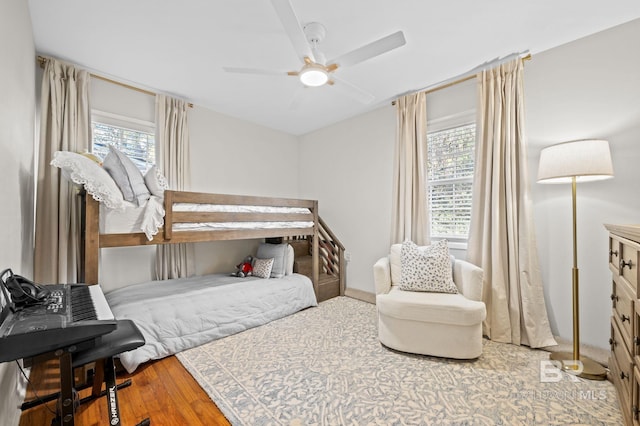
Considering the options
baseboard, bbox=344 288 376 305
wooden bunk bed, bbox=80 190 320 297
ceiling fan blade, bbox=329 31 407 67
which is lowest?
baseboard, bbox=344 288 376 305

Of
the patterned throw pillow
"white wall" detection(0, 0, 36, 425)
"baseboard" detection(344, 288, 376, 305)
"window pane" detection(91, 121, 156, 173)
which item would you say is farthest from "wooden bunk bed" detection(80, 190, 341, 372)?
the patterned throw pillow

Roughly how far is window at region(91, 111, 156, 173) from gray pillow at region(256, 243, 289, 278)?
168cm

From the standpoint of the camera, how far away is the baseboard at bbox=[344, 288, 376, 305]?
354 cm

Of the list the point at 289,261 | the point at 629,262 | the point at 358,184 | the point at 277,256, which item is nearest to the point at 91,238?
the point at 277,256

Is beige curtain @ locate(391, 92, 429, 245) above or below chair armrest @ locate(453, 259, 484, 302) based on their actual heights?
above

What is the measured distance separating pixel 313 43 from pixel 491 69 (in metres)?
1.73

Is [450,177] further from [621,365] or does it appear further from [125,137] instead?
[125,137]

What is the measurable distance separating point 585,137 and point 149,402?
368 centimetres

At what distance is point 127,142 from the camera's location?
2971 millimetres

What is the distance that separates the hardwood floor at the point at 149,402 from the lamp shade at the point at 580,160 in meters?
2.68

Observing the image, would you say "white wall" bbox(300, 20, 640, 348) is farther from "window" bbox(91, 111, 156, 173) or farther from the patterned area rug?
"window" bbox(91, 111, 156, 173)

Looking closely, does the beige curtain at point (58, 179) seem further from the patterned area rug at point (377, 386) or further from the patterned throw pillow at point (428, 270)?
the patterned throw pillow at point (428, 270)

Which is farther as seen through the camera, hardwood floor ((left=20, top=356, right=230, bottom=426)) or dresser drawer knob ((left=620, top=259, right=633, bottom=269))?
hardwood floor ((left=20, top=356, right=230, bottom=426))

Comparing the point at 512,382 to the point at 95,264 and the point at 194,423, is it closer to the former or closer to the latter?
the point at 194,423
